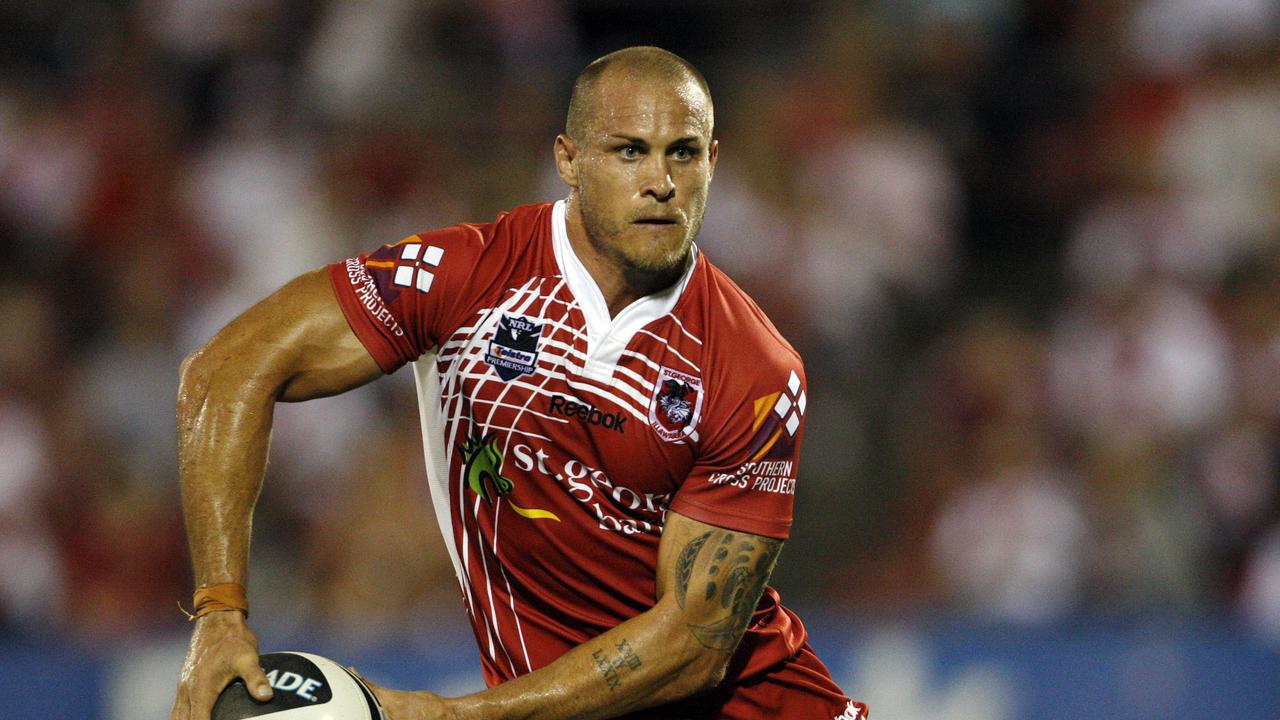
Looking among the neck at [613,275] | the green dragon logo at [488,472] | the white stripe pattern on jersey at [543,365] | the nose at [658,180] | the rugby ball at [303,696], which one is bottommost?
the rugby ball at [303,696]

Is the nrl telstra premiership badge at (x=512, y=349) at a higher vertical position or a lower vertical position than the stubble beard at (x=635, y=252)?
lower

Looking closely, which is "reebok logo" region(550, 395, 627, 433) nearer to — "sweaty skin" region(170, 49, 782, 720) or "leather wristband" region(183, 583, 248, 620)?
"sweaty skin" region(170, 49, 782, 720)

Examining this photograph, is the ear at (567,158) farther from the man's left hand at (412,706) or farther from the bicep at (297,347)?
the man's left hand at (412,706)

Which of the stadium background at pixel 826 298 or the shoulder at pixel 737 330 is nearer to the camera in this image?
the shoulder at pixel 737 330

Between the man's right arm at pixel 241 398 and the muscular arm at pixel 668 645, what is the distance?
2.17 feet

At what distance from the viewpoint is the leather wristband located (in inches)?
155

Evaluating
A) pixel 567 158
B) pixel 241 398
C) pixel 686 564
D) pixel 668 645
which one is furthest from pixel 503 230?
pixel 668 645

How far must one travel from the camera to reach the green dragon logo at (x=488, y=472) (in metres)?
4.38

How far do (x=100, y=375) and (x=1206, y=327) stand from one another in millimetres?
6162

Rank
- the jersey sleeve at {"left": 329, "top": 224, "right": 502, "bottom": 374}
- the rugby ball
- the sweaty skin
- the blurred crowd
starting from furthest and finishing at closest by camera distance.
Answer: the blurred crowd < the jersey sleeve at {"left": 329, "top": 224, "right": 502, "bottom": 374} < the sweaty skin < the rugby ball

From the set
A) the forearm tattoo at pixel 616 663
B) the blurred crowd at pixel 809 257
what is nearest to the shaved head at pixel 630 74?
the forearm tattoo at pixel 616 663

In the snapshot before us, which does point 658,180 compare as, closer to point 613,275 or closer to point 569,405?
point 613,275


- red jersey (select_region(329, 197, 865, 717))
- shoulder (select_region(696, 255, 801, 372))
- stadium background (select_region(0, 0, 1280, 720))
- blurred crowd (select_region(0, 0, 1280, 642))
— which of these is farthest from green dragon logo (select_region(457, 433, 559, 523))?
blurred crowd (select_region(0, 0, 1280, 642))

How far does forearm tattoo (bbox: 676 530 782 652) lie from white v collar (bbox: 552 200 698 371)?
0.53 meters
